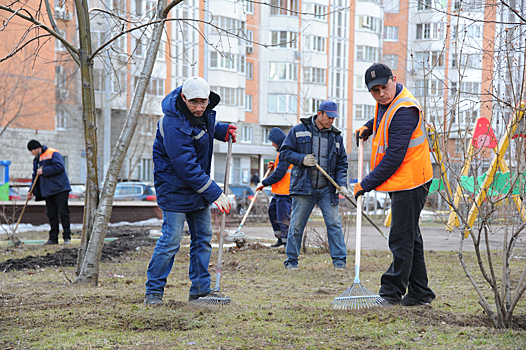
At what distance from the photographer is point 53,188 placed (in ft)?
35.9

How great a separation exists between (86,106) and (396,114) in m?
3.13

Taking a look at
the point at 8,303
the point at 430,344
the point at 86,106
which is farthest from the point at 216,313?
the point at 86,106

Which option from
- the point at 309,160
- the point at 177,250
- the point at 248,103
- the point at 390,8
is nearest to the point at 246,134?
the point at 248,103

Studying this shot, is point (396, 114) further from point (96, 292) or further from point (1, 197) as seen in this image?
point (1, 197)

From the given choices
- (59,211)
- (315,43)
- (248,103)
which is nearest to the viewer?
(59,211)

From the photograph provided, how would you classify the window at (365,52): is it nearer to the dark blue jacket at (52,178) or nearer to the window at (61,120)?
the window at (61,120)

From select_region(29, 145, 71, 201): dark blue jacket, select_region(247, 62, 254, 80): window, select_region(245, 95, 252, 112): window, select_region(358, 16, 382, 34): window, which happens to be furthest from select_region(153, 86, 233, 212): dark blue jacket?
select_region(358, 16, 382, 34): window

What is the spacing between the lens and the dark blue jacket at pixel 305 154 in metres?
7.25

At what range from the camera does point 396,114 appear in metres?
4.45

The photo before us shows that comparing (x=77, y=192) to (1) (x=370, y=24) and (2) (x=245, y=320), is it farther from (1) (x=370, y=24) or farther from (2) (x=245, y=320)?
(1) (x=370, y=24)

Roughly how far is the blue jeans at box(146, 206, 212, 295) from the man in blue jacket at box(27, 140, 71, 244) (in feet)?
22.0

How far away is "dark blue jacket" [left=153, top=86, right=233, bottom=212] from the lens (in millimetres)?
4590

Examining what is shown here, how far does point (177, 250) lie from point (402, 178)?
1.88 m

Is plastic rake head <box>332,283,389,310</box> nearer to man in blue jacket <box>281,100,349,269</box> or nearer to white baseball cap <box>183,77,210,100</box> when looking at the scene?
white baseball cap <box>183,77,210,100</box>
